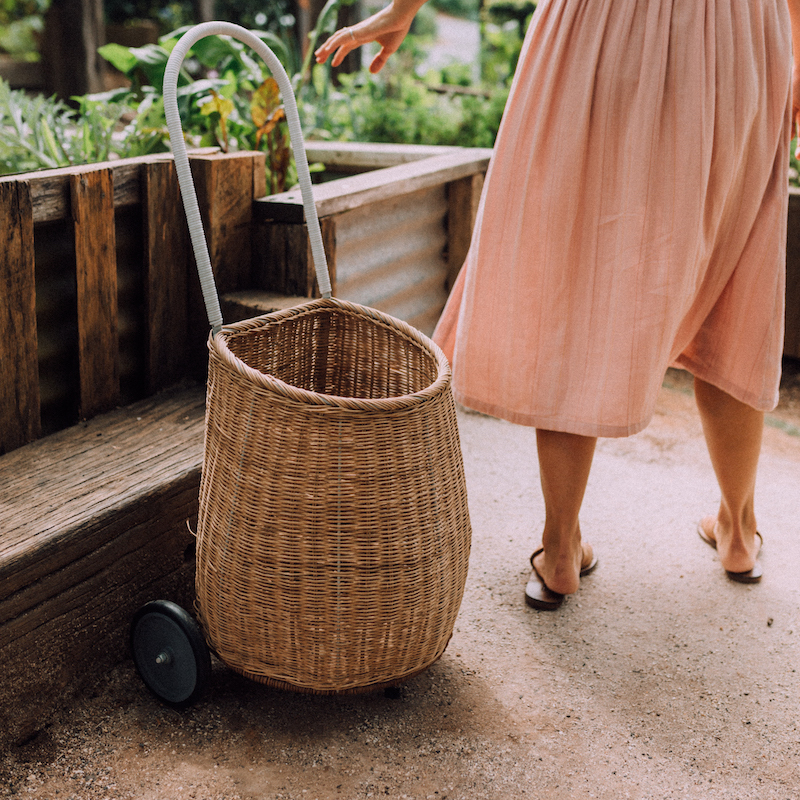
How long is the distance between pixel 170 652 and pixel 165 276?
2.98ft

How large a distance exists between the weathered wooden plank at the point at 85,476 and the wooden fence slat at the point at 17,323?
0.06 metres

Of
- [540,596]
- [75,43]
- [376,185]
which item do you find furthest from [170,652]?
[75,43]

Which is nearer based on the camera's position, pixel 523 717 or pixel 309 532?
pixel 309 532

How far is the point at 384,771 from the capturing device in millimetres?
1371

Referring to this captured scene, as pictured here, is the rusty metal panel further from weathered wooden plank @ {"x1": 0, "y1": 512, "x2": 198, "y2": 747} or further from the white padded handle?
weathered wooden plank @ {"x1": 0, "y1": 512, "x2": 198, "y2": 747}

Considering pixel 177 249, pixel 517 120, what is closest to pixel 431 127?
pixel 177 249

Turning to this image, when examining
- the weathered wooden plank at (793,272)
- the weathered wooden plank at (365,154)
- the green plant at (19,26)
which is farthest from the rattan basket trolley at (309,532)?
the green plant at (19,26)

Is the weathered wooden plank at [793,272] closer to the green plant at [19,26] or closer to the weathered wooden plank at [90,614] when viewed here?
the weathered wooden plank at [90,614]

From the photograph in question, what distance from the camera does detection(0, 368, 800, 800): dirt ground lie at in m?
1.35

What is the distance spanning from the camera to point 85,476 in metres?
1.61

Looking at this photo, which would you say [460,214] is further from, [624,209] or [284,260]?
[624,209]

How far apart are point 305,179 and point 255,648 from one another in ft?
2.66

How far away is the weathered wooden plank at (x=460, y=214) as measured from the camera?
9.91ft

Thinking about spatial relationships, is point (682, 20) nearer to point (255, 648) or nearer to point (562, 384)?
point (562, 384)
